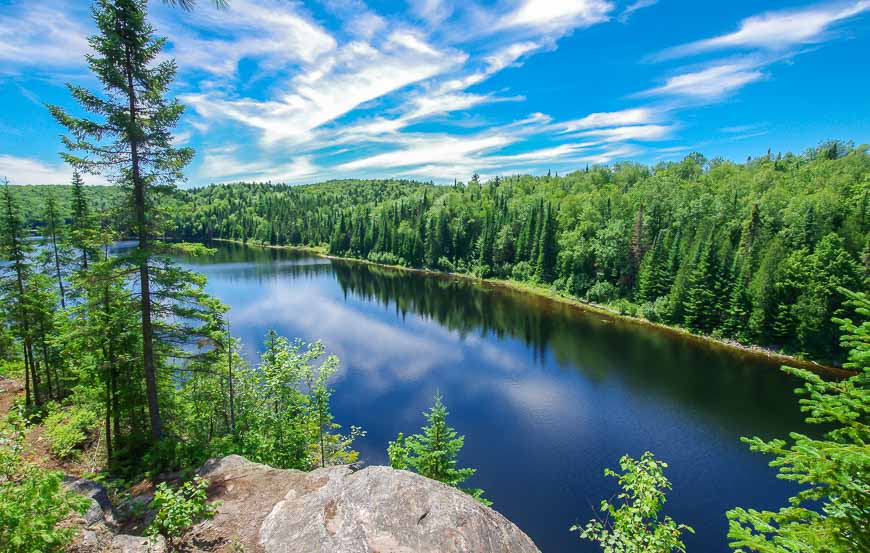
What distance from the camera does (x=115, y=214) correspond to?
12.4 meters

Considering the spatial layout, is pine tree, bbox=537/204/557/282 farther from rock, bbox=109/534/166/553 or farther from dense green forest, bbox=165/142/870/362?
rock, bbox=109/534/166/553

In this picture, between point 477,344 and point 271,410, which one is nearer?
point 271,410

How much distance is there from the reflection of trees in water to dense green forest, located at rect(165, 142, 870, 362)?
6.16m

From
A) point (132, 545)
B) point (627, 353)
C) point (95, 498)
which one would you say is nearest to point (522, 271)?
point (627, 353)

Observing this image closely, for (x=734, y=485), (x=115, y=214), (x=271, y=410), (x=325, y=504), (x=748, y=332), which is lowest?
(x=734, y=485)

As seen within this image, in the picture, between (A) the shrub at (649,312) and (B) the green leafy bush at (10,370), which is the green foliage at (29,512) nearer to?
(B) the green leafy bush at (10,370)

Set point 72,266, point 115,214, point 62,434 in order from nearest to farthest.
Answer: point 115,214 → point 62,434 → point 72,266

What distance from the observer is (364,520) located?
8031mm

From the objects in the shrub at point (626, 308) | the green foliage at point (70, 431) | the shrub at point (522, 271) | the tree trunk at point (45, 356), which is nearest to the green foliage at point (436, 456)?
the green foliage at point (70, 431)

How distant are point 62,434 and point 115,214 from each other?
957 centimetres

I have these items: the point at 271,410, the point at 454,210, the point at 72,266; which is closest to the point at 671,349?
the point at 271,410

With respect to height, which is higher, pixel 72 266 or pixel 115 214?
pixel 115 214

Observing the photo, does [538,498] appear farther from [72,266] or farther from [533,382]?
[72,266]

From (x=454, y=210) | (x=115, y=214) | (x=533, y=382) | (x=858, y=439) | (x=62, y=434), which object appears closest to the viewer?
(x=858, y=439)
